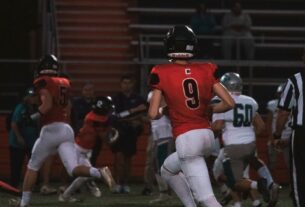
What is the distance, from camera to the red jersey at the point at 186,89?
9.31 meters

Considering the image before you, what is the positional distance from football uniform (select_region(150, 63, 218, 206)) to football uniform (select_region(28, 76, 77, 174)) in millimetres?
3257

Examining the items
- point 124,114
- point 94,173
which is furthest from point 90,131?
point 124,114

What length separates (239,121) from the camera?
493 inches

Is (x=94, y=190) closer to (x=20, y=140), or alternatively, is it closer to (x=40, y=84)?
(x=20, y=140)

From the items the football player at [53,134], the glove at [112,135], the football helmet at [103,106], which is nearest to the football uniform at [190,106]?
the football player at [53,134]

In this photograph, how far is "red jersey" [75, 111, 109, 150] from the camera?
14.2 meters

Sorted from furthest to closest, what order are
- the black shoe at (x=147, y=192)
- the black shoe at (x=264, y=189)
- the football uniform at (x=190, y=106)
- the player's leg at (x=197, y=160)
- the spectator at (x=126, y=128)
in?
the spectator at (x=126, y=128), the black shoe at (x=147, y=192), the black shoe at (x=264, y=189), the football uniform at (x=190, y=106), the player's leg at (x=197, y=160)

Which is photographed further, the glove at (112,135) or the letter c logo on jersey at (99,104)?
the glove at (112,135)

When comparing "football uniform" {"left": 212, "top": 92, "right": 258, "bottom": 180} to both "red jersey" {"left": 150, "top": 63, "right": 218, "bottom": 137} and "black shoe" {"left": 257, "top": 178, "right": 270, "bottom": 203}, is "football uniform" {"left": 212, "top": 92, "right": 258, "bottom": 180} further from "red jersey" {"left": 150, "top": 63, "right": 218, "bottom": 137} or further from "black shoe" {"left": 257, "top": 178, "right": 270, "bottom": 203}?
"red jersey" {"left": 150, "top": 63, "right": 218, "bottom": 137}

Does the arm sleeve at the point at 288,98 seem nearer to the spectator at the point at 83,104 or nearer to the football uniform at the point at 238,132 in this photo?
the football uniform at the point at 238,132

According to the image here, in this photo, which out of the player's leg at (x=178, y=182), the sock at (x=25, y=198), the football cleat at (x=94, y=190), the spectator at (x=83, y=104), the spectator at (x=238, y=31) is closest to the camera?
the player's leg at (x=178, y=182)

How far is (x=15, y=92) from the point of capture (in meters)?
19.0

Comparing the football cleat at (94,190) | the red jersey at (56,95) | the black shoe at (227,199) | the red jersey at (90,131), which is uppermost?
the red jersey at (56,95)

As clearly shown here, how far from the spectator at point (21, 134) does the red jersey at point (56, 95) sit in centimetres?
284
